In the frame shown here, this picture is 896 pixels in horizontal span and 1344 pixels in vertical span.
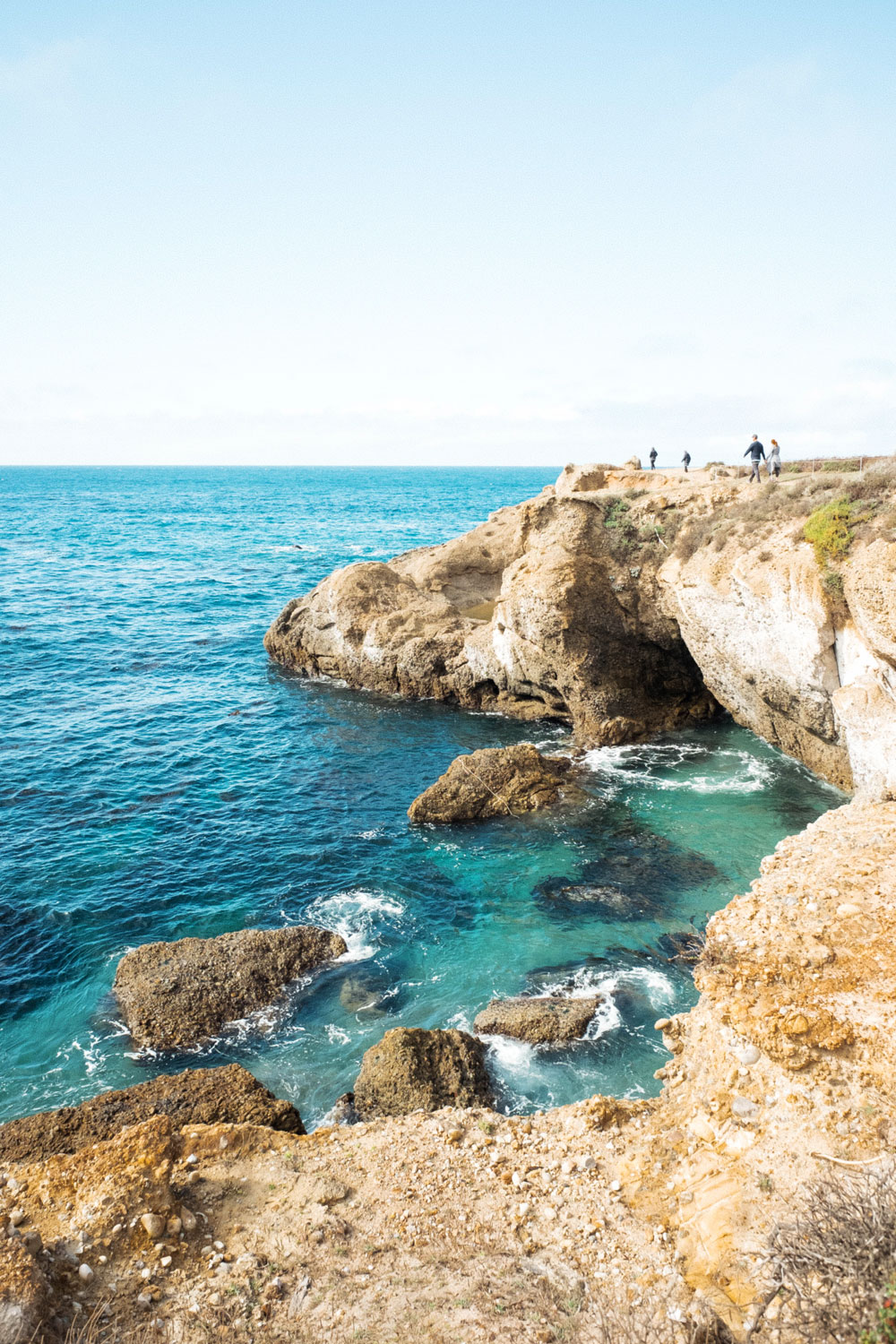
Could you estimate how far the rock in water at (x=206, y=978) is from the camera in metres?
16.0

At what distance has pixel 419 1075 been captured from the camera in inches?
535

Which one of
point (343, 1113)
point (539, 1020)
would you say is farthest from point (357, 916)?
point (343, 1113)

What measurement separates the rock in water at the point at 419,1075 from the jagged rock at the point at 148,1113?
140 centimetres

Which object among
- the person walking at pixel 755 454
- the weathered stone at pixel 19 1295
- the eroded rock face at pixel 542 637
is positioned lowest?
the weathered stone at pixel 19 1295

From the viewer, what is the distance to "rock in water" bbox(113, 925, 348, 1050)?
52.5 feet

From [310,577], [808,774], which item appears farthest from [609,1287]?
[310,577]

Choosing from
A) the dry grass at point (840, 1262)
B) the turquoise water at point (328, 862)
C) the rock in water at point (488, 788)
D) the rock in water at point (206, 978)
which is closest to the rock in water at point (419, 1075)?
the turquoise water at point (328, 862)

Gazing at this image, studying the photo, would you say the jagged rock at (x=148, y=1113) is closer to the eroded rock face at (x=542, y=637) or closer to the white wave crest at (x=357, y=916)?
the white wave crest at (x=357, y=916)

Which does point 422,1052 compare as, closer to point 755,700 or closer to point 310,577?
point 755,700

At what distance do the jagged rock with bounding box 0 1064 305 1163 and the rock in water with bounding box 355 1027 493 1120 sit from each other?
1.40 metres

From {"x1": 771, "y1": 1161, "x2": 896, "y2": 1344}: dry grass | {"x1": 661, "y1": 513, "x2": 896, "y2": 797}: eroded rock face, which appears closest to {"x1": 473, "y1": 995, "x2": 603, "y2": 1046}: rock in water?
{"x1": 771, "y1": 1161, "x2": 896, "y2": 1344}: dry grass

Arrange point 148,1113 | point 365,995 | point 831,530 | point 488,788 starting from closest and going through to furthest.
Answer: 1. point 148,1113
2. point 365,995
3. point 831,530
4. point 488,788

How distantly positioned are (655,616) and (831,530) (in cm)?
874

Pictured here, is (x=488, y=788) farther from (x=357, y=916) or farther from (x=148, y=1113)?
(x=148, y=1113)
